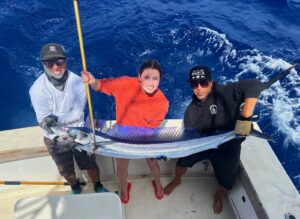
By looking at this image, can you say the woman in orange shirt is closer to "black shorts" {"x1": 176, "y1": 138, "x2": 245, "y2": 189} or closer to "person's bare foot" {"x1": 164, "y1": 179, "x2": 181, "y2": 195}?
"black shorts" {"x1": 176, "y1": 138, "x2": 245, "y2": 189}

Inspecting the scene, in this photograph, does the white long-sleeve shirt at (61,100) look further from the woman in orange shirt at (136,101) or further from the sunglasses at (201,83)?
the sunglasses at (201,83)

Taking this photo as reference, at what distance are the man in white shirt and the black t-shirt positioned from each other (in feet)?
3.02

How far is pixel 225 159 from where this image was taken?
2.56 meters

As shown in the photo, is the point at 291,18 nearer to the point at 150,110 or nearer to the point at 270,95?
the point at 270,95

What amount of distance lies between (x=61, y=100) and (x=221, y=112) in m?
1.27

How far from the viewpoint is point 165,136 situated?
8.23 ft

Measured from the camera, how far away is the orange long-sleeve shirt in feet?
8.18

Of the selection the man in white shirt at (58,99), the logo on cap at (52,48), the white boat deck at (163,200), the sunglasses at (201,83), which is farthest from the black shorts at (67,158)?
the sunglasses at (201,83)

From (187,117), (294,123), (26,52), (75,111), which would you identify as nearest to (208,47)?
(294,123)

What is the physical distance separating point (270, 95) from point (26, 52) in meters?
4.79

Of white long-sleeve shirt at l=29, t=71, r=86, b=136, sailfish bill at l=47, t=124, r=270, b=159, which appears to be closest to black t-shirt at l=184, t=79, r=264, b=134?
sailfish bill at l=47, t=124, r=270, b=159

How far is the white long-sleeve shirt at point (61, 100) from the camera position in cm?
228

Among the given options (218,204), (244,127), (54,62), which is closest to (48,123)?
(54,62)

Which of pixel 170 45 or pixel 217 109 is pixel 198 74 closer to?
pixel 217 109
